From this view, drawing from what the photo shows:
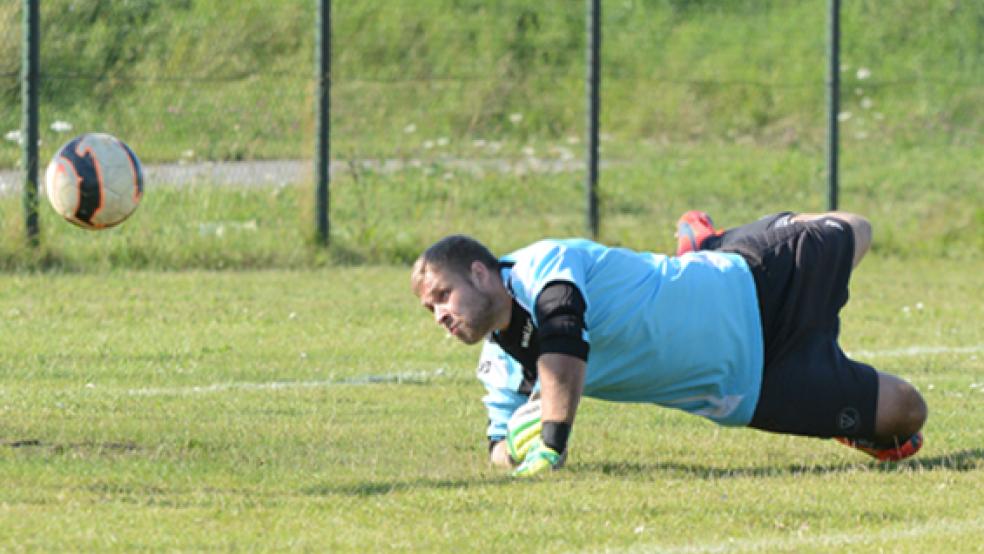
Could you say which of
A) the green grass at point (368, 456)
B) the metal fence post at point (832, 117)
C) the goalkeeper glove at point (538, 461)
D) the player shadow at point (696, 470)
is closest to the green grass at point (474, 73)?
the metal fence post at point (832, 117)

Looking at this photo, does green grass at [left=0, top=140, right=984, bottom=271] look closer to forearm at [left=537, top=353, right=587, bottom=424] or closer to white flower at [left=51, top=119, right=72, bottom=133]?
white flower at [left=51, top=119, right=72, bottom=133]

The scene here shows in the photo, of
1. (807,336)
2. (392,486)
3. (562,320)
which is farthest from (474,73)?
(392,486)

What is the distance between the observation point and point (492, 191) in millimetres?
16078

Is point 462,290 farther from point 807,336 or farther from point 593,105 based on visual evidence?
point 593,105

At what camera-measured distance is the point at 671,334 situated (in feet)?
20.9

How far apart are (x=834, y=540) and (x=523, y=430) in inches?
59.9

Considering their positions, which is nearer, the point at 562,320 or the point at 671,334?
the point at 562,320

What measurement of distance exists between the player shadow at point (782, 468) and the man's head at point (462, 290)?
2.19ft

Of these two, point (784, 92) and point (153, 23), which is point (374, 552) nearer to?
point (153, 23)

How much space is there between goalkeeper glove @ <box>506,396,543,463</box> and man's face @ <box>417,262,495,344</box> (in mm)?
437

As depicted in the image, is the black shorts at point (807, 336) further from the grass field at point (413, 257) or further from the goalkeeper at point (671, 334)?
the grass field at point (413, 257)

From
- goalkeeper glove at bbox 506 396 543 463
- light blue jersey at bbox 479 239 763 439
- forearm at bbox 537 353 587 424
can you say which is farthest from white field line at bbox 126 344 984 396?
forearm at bbox 537 353 587 424

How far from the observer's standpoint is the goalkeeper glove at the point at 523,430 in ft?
20.6

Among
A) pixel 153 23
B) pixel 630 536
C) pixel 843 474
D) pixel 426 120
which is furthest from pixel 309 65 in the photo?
pixel 630 536
